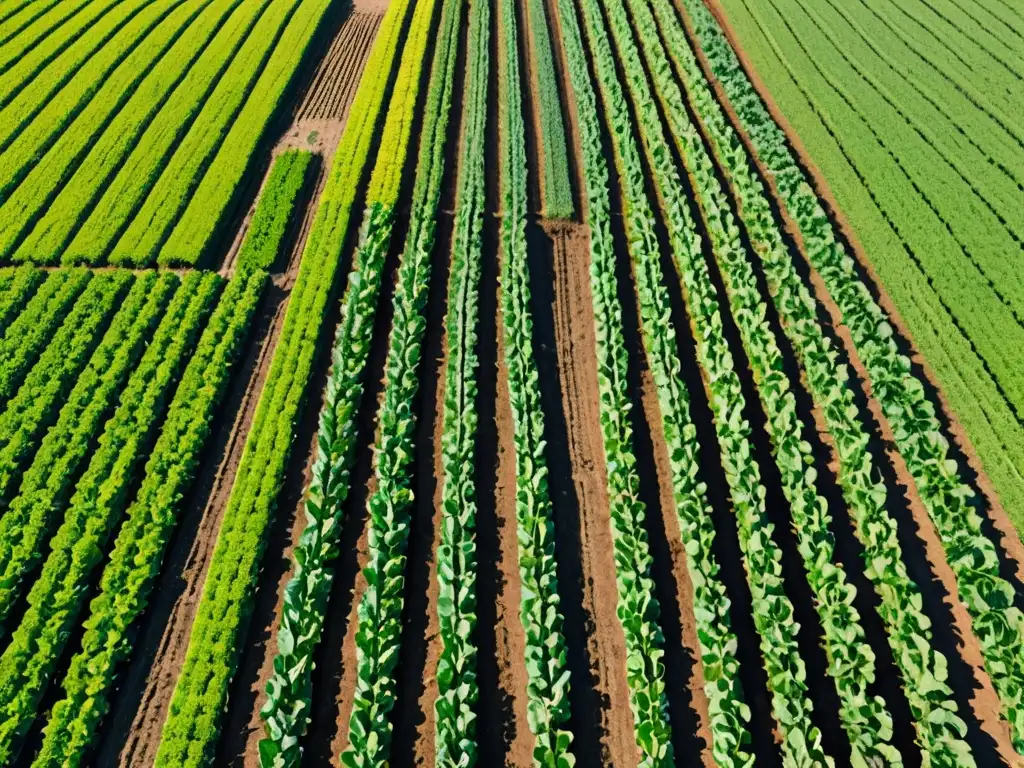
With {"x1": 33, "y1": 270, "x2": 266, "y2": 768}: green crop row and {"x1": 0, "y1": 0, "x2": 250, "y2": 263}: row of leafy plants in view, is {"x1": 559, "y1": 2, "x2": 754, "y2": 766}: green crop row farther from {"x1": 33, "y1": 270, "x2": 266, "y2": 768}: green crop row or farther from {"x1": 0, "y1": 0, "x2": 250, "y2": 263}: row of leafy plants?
{"x1": 0, "y1": 0, "x2": 250, "y2": 263}: row of leafy plants

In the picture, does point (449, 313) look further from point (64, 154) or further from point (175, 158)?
point (64, 154)

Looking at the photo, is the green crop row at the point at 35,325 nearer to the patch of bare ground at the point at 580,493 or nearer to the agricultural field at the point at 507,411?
the agricultural field at the point at 507,411

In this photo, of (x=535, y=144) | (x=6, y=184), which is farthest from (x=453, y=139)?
(x=6, y=184)

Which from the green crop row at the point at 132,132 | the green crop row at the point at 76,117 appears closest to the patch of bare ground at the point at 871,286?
the green crop row at the point at 132,132

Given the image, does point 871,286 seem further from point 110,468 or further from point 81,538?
point 81,538

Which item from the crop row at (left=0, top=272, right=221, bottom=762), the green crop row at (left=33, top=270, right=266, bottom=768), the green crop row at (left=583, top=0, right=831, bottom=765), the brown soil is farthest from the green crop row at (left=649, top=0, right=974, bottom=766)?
the crop row at (left=0, top=272, right=221, bottom=762)

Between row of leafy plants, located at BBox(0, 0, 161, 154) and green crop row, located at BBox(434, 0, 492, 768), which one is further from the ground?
row of leafy plants, located at BBox(0, 0, 161, 154)
